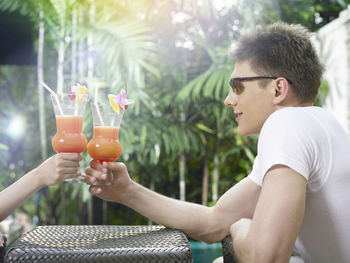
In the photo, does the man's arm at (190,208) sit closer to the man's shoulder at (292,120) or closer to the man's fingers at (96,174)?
the man's fingers at (96,174)

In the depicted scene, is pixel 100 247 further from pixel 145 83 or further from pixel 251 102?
pixel 145 83

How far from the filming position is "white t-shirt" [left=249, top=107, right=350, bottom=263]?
121cm

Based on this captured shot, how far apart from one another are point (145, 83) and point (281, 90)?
12.5 feet

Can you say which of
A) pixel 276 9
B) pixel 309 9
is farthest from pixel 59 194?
pixel 309 9

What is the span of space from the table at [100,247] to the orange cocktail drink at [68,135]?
0.33 meters

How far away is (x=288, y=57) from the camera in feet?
4.74

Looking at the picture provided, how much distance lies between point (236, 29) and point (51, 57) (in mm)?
2385

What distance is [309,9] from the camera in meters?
5.29

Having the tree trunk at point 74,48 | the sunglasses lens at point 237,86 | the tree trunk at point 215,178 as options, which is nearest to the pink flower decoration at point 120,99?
the sunglasses lens at point 237,86

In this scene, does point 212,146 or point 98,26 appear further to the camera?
point 212,146

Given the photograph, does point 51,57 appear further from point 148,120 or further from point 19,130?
point 148,120

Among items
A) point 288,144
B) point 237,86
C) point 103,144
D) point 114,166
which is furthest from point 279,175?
point 103,144

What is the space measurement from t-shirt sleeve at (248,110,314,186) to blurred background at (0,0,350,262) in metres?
3.38

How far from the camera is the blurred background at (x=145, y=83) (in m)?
4.69
